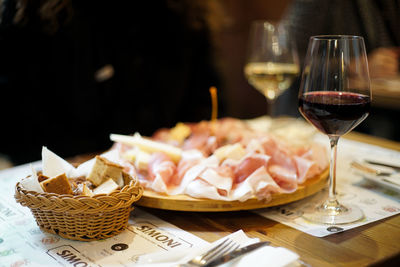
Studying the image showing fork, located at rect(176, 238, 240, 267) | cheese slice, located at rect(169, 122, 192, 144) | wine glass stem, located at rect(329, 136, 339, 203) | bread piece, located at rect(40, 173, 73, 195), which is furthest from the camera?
cheese slice, located at rect(169, 122, 192, 144)

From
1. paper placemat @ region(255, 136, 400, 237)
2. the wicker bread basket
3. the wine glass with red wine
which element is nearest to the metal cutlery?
paper placemat @ region(255, 136, 400, 237)

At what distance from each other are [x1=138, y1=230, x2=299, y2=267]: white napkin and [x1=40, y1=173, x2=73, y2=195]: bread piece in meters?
0.20

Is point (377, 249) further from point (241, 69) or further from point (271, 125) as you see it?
point (241, 69)

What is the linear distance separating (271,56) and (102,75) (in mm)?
1149

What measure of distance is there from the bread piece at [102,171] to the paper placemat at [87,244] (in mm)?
112

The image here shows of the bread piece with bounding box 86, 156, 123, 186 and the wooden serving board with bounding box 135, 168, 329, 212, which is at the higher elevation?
the bread piece with bounding box 86, 156, 123, 186

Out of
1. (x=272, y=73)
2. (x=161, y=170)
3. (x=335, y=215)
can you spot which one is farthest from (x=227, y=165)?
(x=272, y=73)

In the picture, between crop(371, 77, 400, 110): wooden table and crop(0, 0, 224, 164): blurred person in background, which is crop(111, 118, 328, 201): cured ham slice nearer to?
crop(0, 0, 224, 164): blurred person in background

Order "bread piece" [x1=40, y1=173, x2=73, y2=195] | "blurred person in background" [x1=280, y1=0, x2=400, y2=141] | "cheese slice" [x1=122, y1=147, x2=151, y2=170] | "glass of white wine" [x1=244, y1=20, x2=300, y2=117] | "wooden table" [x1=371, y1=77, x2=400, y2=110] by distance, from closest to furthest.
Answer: "bread piece" [x1=40, y1=173, x2=73, y2=195] → "cheese slice" [x1=122, y1=147, x2=151, y2=170] → "glass of white wine" [x1=244, y1=20, x2=300, y2=117] → "blurred person in background" [x1=280, y1=0, x2=400, y2=141] → "wooden table" [x1=371, y1=77, x2=400, y2=110]

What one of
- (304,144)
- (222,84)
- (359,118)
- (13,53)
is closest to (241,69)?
(222,84)

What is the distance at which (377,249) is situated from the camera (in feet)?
2.53

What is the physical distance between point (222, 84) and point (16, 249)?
192 cm

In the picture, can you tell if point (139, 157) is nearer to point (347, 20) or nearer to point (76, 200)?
point (76, 200)

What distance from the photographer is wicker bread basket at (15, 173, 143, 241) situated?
0.75 meters
